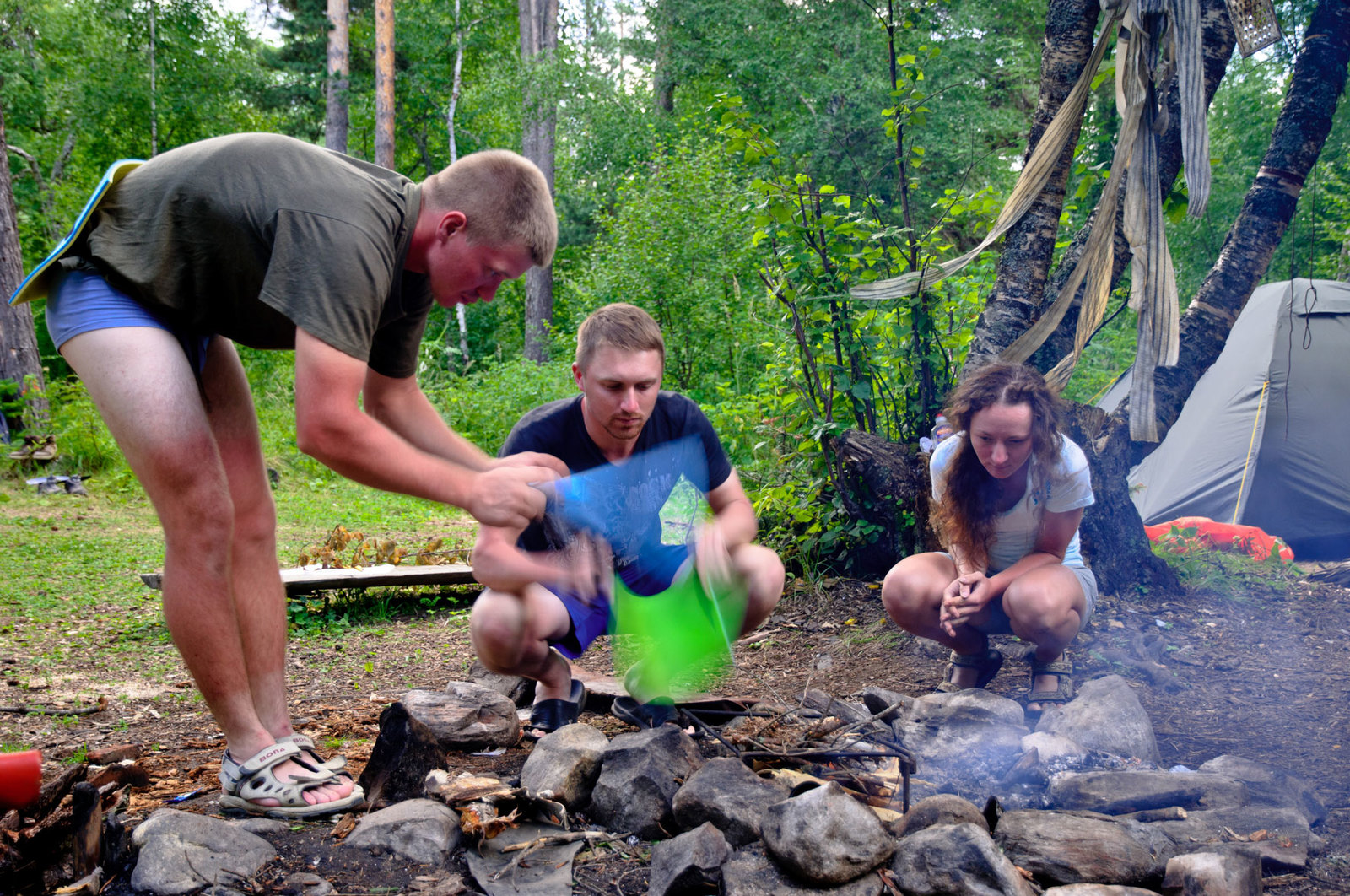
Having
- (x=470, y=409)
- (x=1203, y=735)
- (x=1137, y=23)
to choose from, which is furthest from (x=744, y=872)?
(x=470, y=409)

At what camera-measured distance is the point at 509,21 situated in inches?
866

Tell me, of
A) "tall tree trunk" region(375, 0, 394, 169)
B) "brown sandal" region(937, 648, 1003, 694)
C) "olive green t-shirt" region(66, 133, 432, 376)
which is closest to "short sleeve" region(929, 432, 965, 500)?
"brown sandal" region(937, 648, 1003, 694)

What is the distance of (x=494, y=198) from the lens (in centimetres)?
202

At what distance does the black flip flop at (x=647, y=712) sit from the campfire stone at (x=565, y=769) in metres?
0.39

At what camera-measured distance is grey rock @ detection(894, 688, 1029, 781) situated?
7.54 feet

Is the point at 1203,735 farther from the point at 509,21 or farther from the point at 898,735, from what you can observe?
the point at 509,21

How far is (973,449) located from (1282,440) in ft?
14.1

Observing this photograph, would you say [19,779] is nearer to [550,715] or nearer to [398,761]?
[398,761]

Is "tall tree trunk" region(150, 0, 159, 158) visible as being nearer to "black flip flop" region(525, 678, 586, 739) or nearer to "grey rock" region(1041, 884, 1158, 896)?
"black flip flop" region(525, 678, 586, 739)

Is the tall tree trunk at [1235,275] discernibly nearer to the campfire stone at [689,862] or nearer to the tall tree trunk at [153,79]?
the campfire stone at [689,862]

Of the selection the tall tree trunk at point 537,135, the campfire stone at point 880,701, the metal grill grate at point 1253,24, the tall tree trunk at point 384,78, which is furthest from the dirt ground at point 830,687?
the tall tree trunk at point 384,78

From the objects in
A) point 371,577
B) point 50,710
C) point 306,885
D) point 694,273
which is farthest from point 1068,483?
point 694,273

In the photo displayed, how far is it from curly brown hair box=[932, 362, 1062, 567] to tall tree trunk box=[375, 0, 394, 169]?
516 inches

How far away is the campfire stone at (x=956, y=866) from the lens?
5.16 ft
